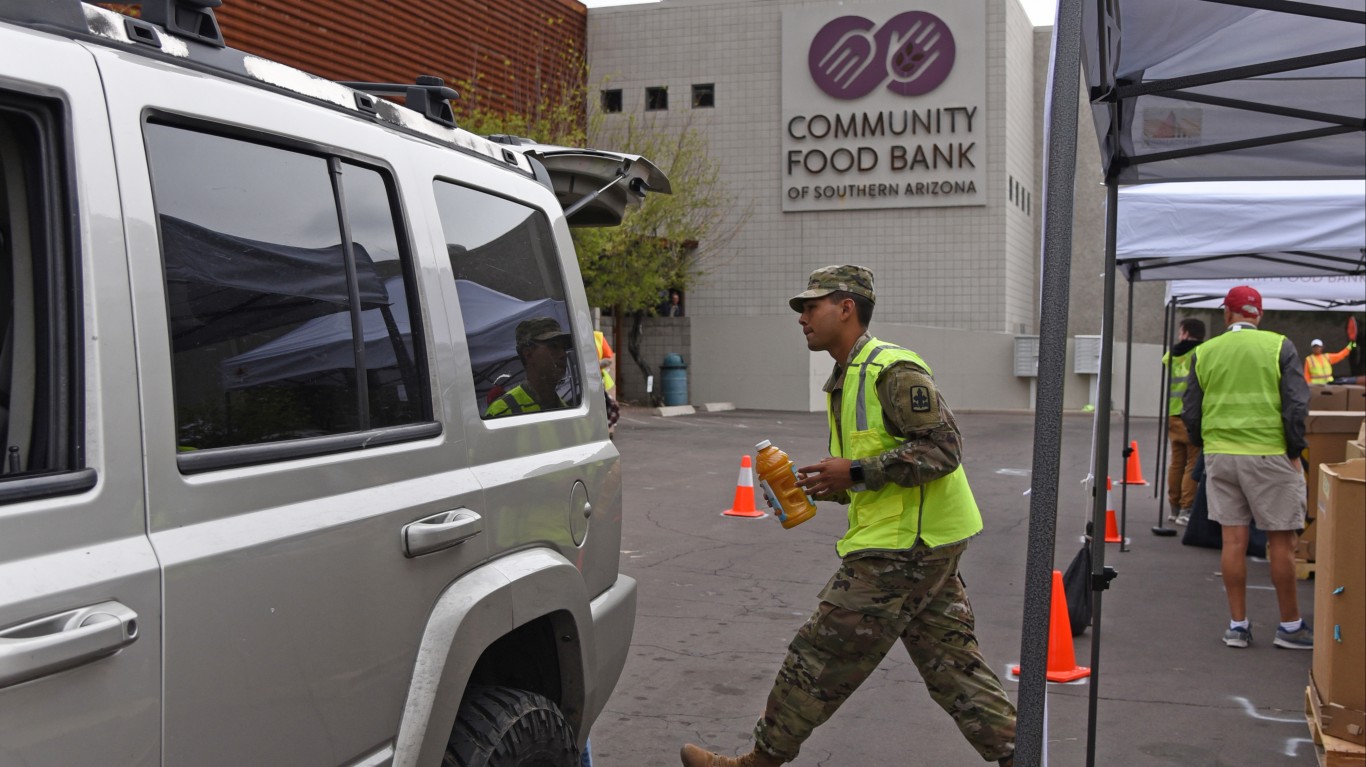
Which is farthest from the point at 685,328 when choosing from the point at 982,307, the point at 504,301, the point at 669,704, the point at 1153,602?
the point at 504,301

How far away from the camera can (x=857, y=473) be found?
13.3 ft

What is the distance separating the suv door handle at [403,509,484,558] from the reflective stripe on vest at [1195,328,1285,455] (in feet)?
17.4

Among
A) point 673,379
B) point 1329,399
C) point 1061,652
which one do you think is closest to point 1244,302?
point 1061,652

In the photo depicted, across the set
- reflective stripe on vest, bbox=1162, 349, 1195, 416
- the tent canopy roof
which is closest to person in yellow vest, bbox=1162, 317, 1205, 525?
reflective stripe on vest, bbox=1162, 349, 1195, 416

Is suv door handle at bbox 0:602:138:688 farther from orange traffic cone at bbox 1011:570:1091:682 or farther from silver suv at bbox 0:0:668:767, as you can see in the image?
orange traffic cone at bbox 1011:570:1091:682

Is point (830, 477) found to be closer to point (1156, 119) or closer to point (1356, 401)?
point (1156, 119)

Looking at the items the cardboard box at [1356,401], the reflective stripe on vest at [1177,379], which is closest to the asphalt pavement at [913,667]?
the reflective stripe on vest at [1177,379]

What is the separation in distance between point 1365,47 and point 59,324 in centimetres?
432

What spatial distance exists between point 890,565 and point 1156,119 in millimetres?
2815

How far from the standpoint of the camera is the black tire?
2852 millimetres

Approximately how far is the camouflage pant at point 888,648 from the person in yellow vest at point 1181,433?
7.34 m

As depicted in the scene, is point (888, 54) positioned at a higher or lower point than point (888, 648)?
higher

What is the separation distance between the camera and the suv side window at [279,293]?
2.16 meters

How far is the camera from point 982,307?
27797mm
